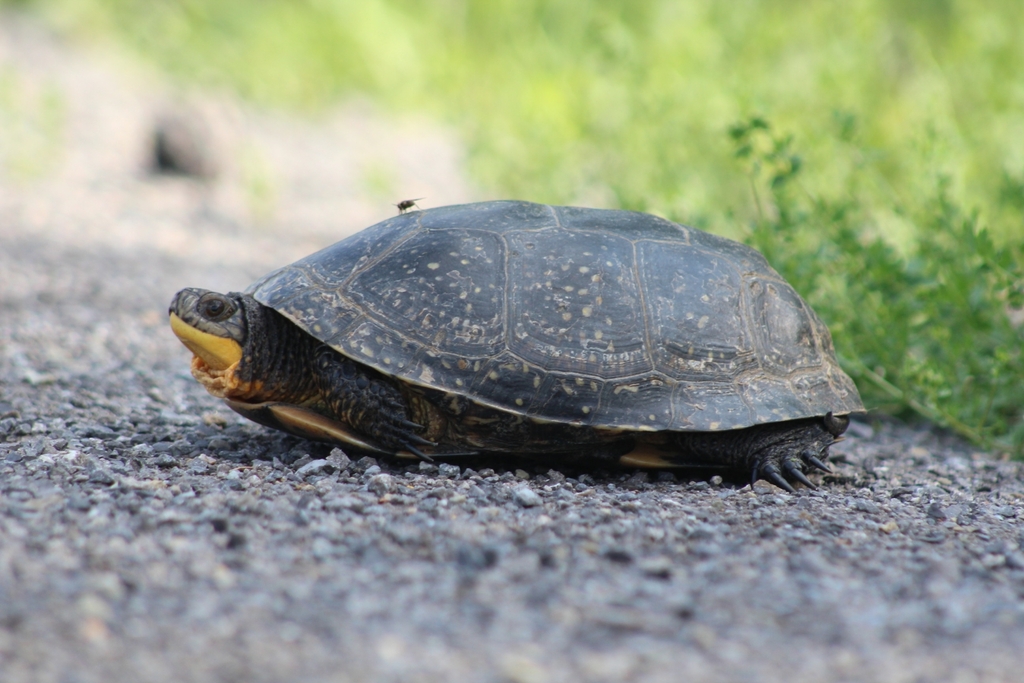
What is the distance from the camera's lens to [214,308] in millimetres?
2895

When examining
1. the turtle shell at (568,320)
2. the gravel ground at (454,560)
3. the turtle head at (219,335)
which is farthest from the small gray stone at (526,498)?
the turtle head at (219,335)

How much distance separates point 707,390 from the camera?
9.16ft

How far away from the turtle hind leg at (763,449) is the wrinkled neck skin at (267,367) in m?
1.25

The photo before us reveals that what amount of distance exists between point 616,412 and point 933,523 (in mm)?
925

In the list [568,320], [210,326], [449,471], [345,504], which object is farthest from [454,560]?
[210,326]

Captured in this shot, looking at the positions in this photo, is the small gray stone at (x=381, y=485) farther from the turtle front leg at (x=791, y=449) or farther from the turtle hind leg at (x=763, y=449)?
the turtle front leg at (x=791, y=449)

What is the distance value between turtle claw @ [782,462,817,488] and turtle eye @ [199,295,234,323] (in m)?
1.88

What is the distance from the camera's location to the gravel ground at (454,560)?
5.05 feet

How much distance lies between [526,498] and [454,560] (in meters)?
0.50

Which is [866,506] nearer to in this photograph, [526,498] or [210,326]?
[526,498]

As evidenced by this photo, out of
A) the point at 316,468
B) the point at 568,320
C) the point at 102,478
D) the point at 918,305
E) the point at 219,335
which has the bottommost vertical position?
the point at 102,478

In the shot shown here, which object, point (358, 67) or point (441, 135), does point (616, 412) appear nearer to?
point (441, 135)

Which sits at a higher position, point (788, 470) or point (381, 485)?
point (788, 470)

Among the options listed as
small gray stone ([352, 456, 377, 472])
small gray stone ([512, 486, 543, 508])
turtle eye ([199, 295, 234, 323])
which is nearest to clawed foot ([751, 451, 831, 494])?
small gray stone ([512, 486, 543, 508])
